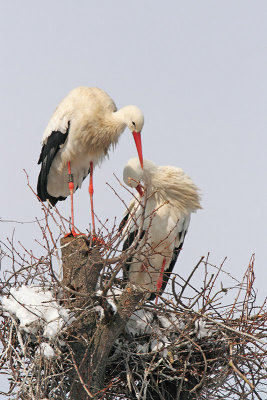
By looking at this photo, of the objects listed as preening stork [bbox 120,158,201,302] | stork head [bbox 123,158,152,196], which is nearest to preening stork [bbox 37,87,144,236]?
stork head [bbox 123,158,152,196]

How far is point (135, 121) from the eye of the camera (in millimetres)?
6723

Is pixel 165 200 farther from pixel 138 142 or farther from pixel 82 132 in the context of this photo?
pixel 82 132

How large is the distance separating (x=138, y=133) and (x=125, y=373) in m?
2.47

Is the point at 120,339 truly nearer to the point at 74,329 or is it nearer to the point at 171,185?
the point at 74,329

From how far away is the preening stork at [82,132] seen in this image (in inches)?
270

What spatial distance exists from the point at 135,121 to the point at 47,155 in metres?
1.04

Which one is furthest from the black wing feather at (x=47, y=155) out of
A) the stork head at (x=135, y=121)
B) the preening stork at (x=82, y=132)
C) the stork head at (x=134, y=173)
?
the stork head at (x=134, y=173)

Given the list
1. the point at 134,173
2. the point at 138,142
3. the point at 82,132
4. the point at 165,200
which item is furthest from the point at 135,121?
the point at 165,200

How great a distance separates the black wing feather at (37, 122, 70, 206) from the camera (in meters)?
7.01

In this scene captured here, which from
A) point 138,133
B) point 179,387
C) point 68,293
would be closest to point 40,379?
point 68,293

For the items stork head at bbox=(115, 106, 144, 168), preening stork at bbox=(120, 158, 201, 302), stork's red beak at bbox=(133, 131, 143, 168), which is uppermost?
stork head at bbox=(115, 106, 144, 168)

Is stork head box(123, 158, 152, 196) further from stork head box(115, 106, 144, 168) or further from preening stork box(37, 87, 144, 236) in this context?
stork head box(115, 106, 144, 168)

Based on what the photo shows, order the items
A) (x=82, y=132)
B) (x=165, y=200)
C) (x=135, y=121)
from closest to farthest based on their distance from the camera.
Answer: (x=135, y=121), (x=82, y=132), (x=165, y=200)

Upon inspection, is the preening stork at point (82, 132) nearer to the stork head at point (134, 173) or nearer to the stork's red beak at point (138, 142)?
the stork's red beak at point (138, 142)
